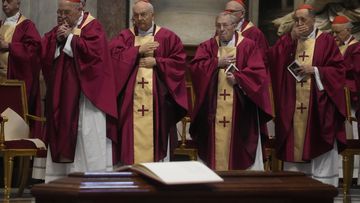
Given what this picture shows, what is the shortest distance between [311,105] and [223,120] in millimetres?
1013

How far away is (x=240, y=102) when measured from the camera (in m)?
8.22

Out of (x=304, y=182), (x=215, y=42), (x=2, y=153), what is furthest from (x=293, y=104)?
(x=304, y=182)

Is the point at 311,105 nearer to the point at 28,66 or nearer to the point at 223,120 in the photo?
the point at 223,120

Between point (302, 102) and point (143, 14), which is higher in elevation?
point (143, 14)

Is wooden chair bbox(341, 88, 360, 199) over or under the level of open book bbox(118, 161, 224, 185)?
under

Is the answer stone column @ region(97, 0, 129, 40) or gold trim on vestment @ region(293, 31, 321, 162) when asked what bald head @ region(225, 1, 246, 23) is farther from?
stone column @ region(97, 0, 129, 40)

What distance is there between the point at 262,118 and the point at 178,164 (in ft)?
18.2

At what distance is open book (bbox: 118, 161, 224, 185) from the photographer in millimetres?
2596

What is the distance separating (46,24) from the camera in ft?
35.2

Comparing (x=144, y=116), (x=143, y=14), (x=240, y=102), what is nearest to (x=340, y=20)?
(x=240, y=102)

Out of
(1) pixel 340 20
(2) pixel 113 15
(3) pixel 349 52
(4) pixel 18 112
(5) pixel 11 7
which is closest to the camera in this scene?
(4) pixel 18 112

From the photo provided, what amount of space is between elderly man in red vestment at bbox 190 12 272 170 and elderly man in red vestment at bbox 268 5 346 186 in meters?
0.51

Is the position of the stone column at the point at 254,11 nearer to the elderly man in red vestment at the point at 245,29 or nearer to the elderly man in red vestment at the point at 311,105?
the elderly man in red vestment at the point at 245,29

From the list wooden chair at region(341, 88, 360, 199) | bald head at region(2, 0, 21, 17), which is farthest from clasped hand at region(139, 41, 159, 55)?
bald head at region(2, 0, 21, 17)
